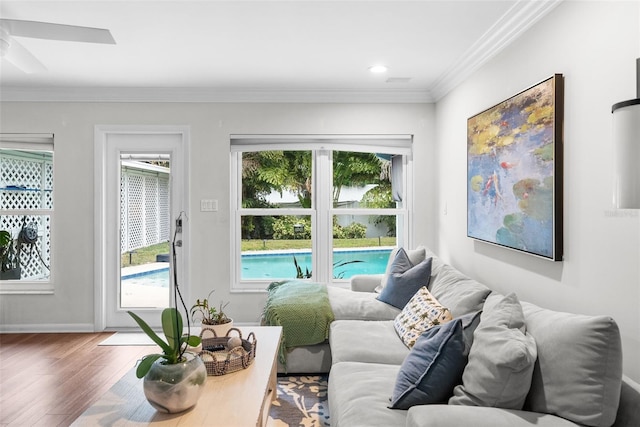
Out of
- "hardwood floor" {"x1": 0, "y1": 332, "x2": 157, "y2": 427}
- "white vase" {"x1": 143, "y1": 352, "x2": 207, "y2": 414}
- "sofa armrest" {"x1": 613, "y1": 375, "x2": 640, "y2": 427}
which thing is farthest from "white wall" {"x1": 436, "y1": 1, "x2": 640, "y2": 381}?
"hardwood floor" {"x1": 0, "y1": 332, "x2": 157, "y2": 427}

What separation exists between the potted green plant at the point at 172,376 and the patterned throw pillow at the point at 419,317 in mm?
1435

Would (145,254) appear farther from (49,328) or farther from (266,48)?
(266,48)

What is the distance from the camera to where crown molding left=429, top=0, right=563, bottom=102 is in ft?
8.41

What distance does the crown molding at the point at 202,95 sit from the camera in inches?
179

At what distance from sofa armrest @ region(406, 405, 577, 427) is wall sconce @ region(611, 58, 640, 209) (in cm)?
84

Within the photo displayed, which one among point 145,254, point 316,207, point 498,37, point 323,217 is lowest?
point 145,254

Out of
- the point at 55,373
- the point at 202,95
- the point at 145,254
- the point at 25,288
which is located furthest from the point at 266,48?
the point at 25,288

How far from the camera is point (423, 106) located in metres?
4.70

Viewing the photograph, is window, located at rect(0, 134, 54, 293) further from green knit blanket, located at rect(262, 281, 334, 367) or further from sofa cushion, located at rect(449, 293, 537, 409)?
sofa cushion, located at rect(449, 293, 537, 409)

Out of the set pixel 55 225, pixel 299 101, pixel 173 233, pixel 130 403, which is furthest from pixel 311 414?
pixel 55 225

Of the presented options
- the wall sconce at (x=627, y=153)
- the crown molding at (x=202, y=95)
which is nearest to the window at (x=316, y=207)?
the crown molding at (x=202, y=95)

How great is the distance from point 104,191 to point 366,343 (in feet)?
10.7

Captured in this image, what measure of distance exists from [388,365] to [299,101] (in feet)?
9.60

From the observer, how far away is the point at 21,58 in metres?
2.73
